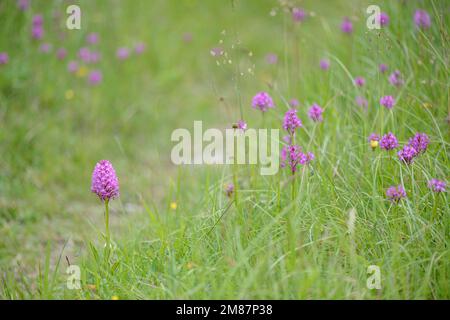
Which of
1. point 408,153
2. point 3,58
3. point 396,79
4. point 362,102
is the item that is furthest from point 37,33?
point 408,153

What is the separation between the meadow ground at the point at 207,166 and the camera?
2.08 m

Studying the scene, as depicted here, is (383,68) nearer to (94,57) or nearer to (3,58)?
(94,57)

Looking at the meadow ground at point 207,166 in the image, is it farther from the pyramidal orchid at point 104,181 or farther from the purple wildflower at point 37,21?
the pyramidal orchid at point 104,181

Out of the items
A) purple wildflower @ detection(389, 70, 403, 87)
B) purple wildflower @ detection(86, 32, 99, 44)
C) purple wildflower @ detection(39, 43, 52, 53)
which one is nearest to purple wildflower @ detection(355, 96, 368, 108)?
purple wildflower @ detection(389, 70, 403, 87)

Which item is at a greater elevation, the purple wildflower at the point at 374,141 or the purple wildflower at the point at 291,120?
the purple wildflower at the point at 291,120

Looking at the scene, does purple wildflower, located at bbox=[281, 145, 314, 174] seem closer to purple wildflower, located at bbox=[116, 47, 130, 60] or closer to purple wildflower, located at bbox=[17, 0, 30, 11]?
purple wildflower, located at bbox=[116, 47, 130, 60]

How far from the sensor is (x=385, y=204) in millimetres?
2443

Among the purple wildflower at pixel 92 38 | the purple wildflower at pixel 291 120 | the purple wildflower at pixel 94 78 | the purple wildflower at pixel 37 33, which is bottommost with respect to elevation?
the purple wildflower at pixel 291 120

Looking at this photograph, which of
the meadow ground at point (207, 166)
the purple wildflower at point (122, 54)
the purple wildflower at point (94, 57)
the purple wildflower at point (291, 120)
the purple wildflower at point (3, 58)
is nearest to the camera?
the meadow ground at point (207, 166)

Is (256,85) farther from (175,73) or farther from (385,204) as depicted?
(385,204)

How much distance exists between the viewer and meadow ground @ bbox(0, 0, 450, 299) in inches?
82.0

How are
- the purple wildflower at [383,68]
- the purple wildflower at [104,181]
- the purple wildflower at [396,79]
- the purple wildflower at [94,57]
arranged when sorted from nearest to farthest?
the purple wildflower at [104,181]
the purple wildflower at [396,79]
the purple wildflower at [383,68]
the purple wildflower at [94,57]

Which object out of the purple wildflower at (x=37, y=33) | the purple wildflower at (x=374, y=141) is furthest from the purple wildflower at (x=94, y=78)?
the purple wildflower at (x=374, y=141)
